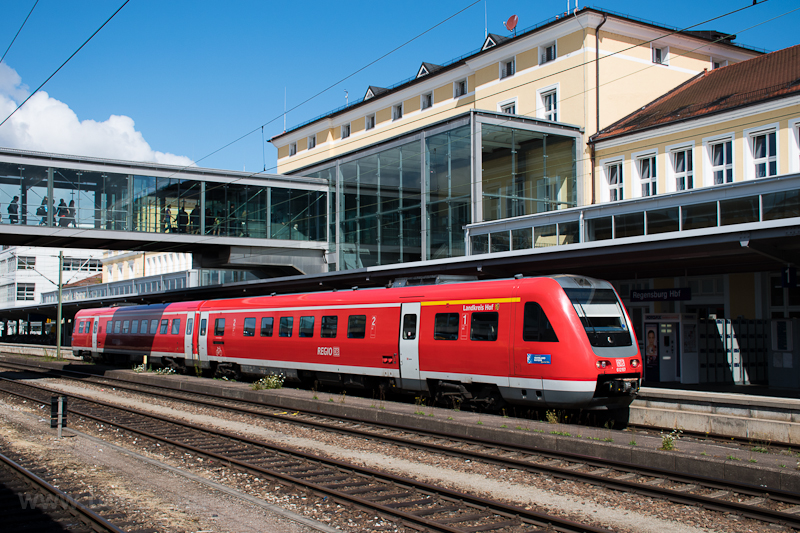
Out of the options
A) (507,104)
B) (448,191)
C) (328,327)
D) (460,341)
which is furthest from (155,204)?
(460,341)

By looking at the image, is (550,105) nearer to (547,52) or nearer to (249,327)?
(547,52)

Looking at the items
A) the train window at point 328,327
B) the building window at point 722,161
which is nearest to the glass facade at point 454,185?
the building window at point 722,161

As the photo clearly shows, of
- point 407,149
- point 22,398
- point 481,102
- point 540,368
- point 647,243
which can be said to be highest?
point 481,102

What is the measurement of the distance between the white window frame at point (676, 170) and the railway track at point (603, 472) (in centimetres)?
1871

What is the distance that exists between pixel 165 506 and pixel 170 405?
10.9 meters

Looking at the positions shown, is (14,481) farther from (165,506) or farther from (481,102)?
(481,102)

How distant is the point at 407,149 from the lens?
28938 millimetres

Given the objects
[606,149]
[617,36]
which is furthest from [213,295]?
[617,36]

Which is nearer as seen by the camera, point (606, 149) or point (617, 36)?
point (606, 149)

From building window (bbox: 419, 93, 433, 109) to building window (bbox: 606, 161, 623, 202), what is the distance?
618 inches

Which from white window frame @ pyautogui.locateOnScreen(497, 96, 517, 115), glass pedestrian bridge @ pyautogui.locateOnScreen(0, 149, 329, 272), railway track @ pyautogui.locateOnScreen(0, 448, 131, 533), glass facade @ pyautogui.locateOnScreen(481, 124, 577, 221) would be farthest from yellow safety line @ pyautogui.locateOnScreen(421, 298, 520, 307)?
white window frame @ pyautogui.locateOnScreen(497, 96, 517, 115)

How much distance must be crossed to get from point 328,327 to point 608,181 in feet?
55.0

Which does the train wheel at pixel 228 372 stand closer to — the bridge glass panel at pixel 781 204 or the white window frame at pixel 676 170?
the bridge glass panel at pixel 781 204

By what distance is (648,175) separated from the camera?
28.9 metres
